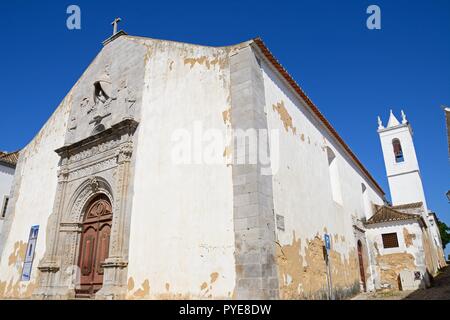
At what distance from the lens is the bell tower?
22.7m

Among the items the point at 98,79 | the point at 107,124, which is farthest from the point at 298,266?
the point at 98,79

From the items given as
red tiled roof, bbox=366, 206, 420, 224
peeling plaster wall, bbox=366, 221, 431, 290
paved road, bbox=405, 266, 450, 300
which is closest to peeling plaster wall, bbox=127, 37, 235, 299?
paved road, bbox=405, 266, 450, 300

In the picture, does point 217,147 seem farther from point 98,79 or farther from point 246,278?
point 98,79

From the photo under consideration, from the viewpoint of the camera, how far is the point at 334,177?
40.8ft

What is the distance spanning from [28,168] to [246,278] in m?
9.45

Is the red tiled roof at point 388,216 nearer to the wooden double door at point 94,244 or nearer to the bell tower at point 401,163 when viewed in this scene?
the bell tower at point 401,163

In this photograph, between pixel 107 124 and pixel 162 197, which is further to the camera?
pixel 107 124

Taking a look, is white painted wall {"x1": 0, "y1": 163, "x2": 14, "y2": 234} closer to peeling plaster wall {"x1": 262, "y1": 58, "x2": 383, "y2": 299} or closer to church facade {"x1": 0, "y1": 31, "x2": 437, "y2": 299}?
church facade {"x1": 0, "y1": 31, "x2": 437, "y2": 299}

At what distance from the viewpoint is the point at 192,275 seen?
641 cm

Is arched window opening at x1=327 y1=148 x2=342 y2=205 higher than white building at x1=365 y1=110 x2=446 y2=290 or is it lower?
higher

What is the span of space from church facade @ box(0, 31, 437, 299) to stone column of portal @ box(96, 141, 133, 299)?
0.09 feet

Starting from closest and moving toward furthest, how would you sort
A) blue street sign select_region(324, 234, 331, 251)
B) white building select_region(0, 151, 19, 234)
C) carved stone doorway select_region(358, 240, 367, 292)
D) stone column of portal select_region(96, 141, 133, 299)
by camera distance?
stone column of portal select_region(96, 141, 133, 299)
blue street sign select_region(324, 234, 331, 251)
carved stone doorway select_region(358, 240, 367, 292)
white building select_region(0, 151, 19, 234)

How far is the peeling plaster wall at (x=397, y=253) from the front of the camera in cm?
1334

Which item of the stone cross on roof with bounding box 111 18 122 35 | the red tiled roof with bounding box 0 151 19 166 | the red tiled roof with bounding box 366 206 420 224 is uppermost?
the stone cross on roof with bounding box 111 18 122 35
